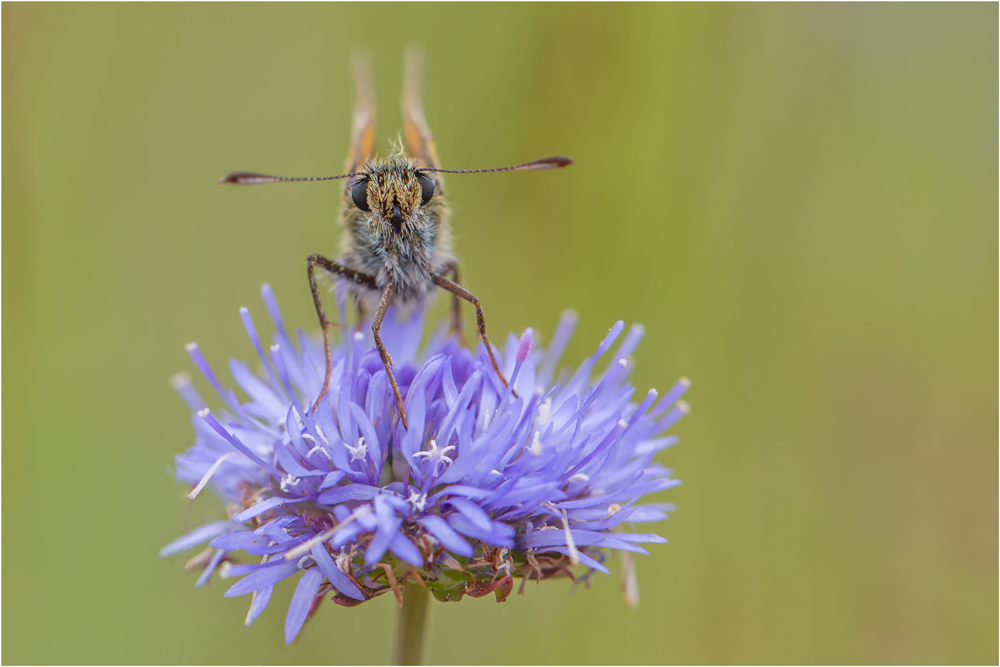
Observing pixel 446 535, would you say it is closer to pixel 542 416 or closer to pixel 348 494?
pixel 348 494

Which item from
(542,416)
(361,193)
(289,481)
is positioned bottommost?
(289,481)

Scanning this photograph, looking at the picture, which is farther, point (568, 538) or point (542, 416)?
point (542, 416)

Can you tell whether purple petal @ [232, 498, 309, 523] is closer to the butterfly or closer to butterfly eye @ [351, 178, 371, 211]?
the butterfly

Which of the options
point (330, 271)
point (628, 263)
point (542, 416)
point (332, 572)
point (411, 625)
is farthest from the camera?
point (628, 263)

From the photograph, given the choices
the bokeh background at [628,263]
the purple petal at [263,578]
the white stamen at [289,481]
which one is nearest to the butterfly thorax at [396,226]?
the white stamen at [289,481]

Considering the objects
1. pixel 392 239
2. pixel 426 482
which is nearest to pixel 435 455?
pixel 426 482

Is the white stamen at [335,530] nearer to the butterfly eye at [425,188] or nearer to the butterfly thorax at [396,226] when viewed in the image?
the butterfly thorax at [396,226]

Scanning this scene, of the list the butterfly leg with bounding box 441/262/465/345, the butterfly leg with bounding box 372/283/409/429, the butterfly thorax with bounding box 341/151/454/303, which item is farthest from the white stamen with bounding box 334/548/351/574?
the butterfly leg with bounding box 441/262/465/345
